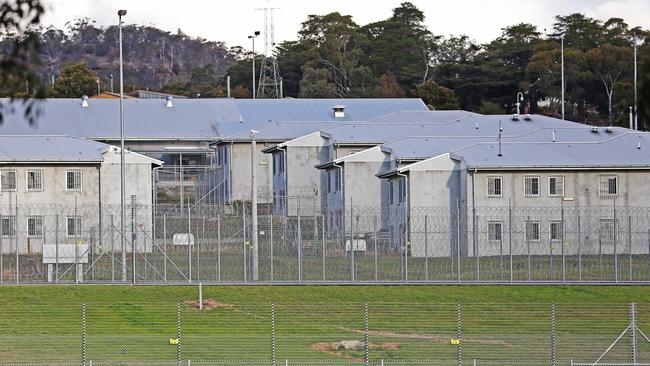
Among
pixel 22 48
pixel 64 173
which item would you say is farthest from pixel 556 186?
pixel 22 48

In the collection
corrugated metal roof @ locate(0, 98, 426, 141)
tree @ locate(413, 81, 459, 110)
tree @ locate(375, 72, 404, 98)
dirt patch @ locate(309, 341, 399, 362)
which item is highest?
tree @ locate(375, 72, 404, 98)

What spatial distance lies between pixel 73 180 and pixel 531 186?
17.7 metres

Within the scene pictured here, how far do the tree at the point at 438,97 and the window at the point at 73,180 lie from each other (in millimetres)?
53340

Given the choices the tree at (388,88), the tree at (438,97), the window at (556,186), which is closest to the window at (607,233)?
the window at (556,186)

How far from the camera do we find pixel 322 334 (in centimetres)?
3719

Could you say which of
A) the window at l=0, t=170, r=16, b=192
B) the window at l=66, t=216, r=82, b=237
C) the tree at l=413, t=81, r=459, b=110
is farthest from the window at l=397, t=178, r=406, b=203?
the tree at l=413, t=81, r=459, b=110

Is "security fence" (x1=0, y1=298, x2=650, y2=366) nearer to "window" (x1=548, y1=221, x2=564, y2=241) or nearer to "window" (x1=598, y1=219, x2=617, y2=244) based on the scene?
"window" (x1=598, y1=219, x2=617, y2=244)

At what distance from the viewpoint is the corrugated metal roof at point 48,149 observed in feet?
203

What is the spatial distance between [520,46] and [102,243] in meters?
85.0

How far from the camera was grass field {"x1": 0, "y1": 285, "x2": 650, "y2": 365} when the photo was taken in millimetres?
34125

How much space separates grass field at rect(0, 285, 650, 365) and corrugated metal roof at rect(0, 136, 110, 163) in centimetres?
1809

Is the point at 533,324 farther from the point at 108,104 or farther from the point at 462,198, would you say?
the point at 108,104

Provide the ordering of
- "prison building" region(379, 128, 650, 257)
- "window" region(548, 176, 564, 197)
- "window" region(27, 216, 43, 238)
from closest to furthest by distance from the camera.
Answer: "window" region(27, 216, 43, 238), "prison building" region(379, 128, 650, 257), "window" region(548, 176, 564, 197)

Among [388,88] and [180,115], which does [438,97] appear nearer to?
[388,88]
